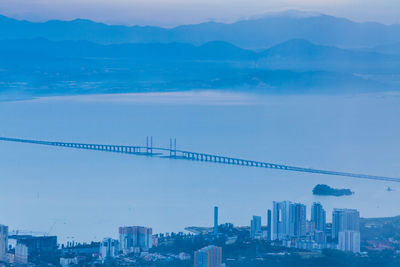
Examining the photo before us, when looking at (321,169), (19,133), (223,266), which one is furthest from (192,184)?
(19,133)

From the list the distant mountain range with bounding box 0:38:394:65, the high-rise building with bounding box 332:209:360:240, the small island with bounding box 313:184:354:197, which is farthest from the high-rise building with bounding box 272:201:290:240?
the distant mountain range with bounding box 0:38:394:65

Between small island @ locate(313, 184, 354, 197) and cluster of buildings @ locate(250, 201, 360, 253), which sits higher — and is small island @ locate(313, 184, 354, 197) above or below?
above

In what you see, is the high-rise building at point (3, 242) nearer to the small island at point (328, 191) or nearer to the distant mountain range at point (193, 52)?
the small island at point (328, 191)

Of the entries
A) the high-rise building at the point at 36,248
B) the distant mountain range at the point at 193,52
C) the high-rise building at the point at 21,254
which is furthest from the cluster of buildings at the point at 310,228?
the distant mountain range at the point at 193,52

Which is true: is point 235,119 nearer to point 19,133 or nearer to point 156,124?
point 156,124

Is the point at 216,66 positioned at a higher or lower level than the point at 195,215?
higher

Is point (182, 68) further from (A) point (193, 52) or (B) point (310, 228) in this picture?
(B) point (310, 228)

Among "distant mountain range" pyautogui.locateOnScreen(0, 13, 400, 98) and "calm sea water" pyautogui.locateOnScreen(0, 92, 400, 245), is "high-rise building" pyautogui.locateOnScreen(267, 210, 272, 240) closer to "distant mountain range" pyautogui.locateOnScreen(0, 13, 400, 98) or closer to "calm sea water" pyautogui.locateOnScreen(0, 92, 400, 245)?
"calm sea water" pyautogui.locateOnScreen(0, 92, 400, 245)
